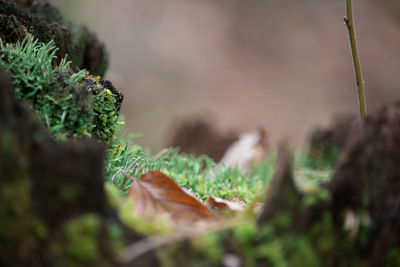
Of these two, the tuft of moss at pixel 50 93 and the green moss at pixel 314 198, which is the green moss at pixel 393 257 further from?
the tuft of moss at pixel 50 93

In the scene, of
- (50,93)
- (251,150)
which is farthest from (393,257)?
(251,150)

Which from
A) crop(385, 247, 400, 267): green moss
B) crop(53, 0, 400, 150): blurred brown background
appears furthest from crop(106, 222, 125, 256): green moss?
crop(53, 0, 400, 150): blurred brown background

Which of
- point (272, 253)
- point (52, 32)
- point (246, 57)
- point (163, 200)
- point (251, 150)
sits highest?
point (246, 57)

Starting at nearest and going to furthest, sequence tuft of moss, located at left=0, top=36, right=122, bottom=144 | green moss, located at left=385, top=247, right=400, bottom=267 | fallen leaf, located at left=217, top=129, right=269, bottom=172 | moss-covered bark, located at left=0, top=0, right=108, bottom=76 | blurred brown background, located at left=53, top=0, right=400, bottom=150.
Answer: green moss, located at left=385, top=247, right=400, bottom=267, tuft of moss, located at left=0, top=36, right=122, bottom=144, moss-covered bark, located at left=0, top=0, right=108, bottom=76, fallen leaf, located at left=217, top=129, right=269, bottom=172, blurred brown background, located at left=53, top=0, right=400, bottom=150

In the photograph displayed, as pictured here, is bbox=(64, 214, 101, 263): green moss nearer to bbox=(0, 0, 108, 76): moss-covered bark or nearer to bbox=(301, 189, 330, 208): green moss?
bbox=(301, 189, 330, 208): green moss

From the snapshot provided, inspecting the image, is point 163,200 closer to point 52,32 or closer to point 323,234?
point 323,234

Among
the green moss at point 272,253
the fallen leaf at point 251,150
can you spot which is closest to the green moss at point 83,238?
the green moss at point 272,253
